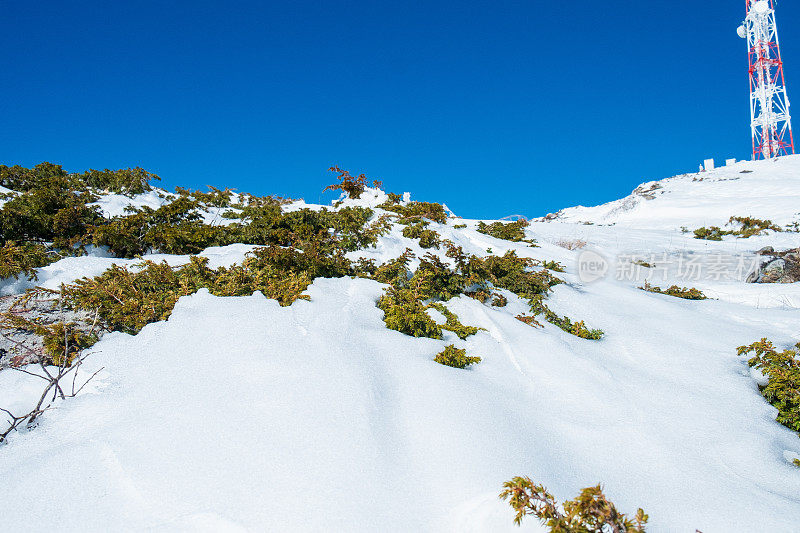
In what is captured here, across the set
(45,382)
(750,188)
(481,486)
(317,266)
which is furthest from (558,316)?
(750,188)

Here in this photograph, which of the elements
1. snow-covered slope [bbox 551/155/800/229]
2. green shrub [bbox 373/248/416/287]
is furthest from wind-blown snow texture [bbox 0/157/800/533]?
snow-covered slope [bbox 551/155/800/229]

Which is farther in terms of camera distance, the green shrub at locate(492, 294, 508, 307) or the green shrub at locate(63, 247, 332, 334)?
the green shrub at locate(492, 294, 508, 307)

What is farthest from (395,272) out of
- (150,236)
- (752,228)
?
(752,228)

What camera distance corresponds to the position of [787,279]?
773 cm

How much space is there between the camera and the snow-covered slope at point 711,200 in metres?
17.2

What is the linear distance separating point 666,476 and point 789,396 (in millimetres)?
1792

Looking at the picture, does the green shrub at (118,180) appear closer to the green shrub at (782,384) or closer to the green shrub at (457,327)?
the green shrub at (457,327)

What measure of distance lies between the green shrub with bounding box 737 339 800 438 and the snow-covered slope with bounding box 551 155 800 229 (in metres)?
16.0

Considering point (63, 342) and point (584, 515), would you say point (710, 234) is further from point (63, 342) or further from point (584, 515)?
point (63, 342)

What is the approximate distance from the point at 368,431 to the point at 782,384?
3.42m

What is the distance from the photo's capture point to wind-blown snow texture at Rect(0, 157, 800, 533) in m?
1.73

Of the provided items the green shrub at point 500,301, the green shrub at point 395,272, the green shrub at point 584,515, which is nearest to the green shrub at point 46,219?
the green shrub at point 395,272

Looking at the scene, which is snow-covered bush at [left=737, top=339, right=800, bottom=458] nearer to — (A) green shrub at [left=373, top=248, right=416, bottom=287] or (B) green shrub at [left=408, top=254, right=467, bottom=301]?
(B) green shrub at [left=408, top=254, right=467, bottom=301]

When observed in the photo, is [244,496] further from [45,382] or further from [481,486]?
[45,382]
